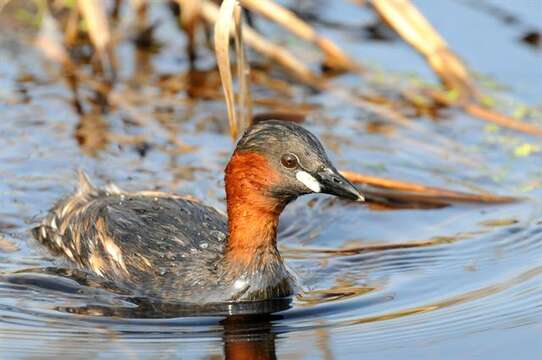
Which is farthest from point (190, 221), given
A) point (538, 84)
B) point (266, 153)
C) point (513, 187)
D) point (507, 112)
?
point (538, 84)

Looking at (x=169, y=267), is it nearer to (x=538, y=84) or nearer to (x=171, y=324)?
(x=171, y=324)

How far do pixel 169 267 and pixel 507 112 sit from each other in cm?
430

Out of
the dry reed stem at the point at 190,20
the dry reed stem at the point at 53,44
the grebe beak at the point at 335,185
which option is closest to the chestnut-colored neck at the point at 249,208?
the grebe beak at the point at 335,185

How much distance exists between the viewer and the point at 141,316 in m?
7.34

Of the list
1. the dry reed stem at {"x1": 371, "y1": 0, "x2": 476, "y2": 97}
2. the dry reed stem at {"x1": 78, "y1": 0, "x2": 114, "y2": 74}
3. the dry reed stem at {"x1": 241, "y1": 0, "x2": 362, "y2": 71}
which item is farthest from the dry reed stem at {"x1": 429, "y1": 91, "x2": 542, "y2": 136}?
the dry reed stem at {"x1": 78, "y1": 0, "x2": 114, "y2": 74}

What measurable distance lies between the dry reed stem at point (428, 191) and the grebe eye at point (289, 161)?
6.28 feet

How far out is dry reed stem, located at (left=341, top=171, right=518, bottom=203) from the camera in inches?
364

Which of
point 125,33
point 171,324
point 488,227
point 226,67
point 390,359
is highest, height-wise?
point 125,33

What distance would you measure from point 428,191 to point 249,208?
2.13 m

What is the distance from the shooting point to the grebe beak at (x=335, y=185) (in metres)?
7.24

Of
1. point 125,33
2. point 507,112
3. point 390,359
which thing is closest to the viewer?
point 390,359

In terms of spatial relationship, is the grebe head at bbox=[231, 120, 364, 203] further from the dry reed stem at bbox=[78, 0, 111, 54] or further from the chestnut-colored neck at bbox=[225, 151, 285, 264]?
the dry reed stem at bbox=[78, 0, 111, 54]

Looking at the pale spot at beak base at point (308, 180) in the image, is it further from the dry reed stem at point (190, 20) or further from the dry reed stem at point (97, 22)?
the dry reed stem at point (190, 20)

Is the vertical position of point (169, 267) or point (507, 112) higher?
point (507, 112)
